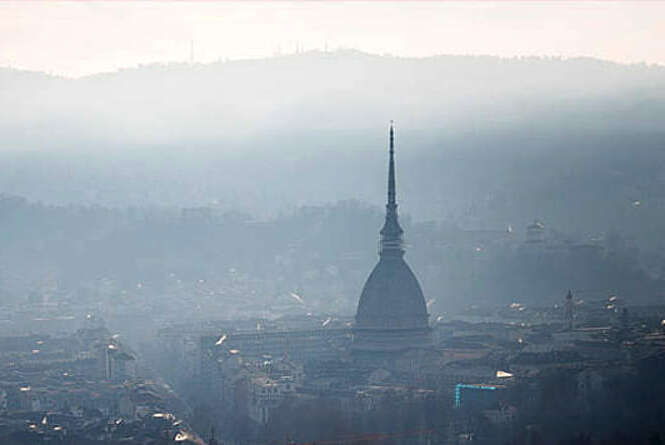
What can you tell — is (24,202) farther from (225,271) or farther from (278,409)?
(278,409)

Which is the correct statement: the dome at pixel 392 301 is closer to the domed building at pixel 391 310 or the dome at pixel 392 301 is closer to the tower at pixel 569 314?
the domed building at pixel 391 310

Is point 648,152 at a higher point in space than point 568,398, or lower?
higher

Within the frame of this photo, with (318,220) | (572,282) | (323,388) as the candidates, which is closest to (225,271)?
(318,220)

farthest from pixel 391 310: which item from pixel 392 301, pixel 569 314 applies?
pixel 569 314

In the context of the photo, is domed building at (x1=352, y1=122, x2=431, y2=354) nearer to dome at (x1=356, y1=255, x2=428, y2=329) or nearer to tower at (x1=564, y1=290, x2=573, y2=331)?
dome at (x1=356, y1=255, x2=428, y2=329)

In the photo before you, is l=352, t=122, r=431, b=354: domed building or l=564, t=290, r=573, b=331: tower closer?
l=352, t=122, r=431, b=354: domed building

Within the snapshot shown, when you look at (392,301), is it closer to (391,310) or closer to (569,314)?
(391,310)

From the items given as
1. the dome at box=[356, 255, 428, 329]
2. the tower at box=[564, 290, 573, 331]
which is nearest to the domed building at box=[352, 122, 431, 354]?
the dome at box=[356, 255, 428, 329]
